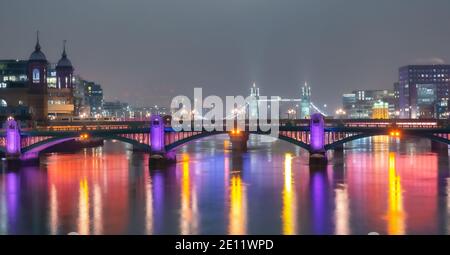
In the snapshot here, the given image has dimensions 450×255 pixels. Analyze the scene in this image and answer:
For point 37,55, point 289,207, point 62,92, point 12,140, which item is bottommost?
point 289,207

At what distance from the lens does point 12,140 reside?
238 ft

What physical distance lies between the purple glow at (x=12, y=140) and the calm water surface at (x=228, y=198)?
3.18 meters

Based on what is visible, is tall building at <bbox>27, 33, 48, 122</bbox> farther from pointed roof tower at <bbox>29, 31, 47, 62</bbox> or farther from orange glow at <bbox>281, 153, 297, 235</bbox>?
orange glow at <bbox>281, 153, 297, 235</bbox>

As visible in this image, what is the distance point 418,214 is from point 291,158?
4240 cm

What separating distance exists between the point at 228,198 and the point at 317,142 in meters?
22.4

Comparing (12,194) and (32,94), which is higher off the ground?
(32,94)

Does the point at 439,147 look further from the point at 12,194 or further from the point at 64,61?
the point at 64,61

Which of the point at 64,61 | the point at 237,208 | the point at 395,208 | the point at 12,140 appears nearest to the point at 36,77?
the point at 64,61

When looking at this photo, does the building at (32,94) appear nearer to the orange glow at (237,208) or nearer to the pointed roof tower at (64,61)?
the pointed roof tower at (64,61)

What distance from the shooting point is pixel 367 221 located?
41094 mm

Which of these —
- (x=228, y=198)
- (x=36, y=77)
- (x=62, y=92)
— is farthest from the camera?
(x=62, y=92)

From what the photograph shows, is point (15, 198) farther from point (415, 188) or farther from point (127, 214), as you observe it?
point (415, 188)

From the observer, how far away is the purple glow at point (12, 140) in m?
72.4
